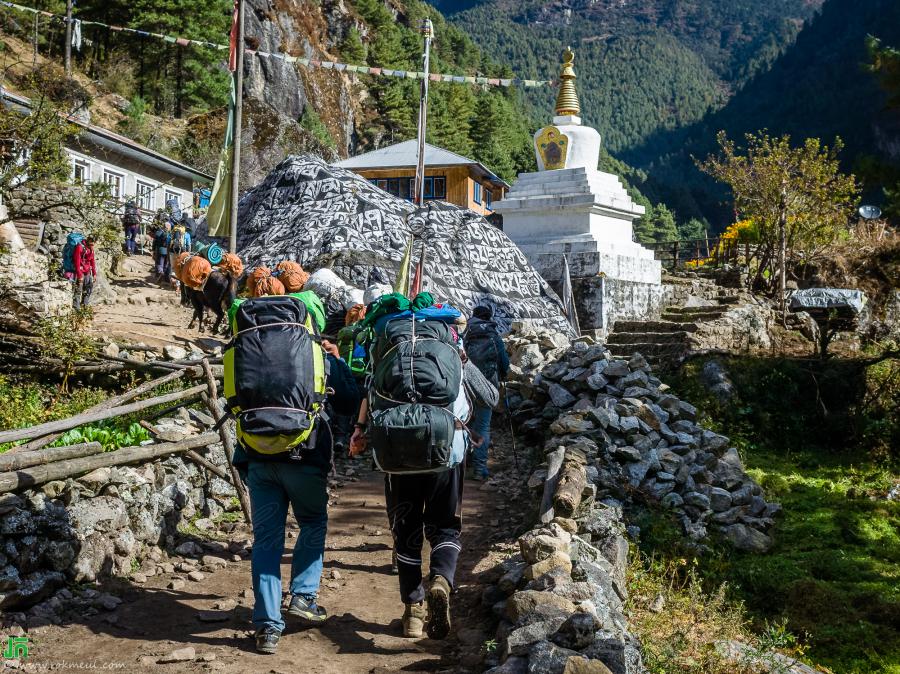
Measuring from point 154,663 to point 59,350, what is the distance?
566 cm

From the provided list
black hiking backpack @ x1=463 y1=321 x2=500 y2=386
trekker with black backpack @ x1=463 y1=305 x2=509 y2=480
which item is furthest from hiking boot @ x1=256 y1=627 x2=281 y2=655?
black hiking backpack @ x1=463 y1=321 x2=500 y2=386

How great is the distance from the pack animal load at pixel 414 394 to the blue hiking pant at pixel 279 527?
0.45 meters

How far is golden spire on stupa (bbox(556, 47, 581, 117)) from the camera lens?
19312 mm

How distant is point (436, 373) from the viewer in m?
4.27

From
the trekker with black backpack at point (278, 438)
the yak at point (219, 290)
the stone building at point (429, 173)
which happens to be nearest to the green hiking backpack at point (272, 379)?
the trekker with black backpack at point (278, 438)

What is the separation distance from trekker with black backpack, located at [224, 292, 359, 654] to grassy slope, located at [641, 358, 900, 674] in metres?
3.88

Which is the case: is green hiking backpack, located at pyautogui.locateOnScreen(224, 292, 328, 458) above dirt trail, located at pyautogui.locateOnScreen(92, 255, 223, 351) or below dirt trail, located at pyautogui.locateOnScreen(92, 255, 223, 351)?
below

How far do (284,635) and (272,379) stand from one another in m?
1.43

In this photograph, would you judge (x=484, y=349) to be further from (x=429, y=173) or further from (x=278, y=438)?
(x=429, y=173)

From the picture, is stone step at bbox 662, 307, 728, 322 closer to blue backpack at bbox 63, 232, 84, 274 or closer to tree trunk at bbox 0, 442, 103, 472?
blue backpack at bbox 63, 232, 84, 274

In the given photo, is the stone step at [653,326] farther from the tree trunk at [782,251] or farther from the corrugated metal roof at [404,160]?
the corrugated metal roof at [404,160]

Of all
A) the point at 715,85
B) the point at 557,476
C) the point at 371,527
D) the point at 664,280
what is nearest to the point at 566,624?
the point at 557,476

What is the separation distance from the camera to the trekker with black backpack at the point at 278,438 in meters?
4.13

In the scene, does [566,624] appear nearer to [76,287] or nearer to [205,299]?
[205,299]
